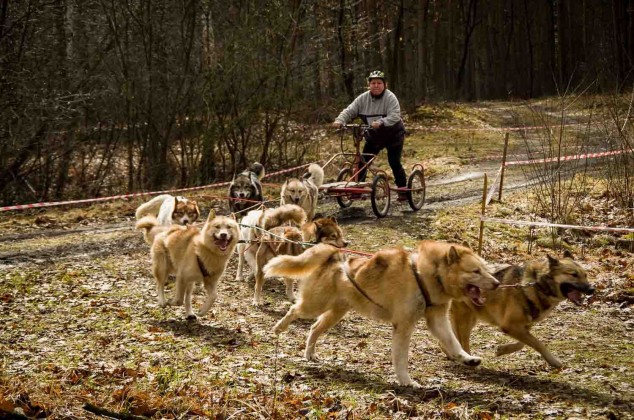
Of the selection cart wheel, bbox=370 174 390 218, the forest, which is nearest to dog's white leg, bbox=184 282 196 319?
cart wheel, bbox=370 174 390 218

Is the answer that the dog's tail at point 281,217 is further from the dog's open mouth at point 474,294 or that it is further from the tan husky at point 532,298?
the dog's open mouth at point 474,294

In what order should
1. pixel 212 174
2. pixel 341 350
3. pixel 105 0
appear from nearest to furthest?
pixel 341 350 < pixel 105 0 < pixel 212 174

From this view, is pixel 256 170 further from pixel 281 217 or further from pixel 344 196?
pixel 281 217

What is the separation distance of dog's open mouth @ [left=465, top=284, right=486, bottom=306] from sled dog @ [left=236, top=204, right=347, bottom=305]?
8.35 feet

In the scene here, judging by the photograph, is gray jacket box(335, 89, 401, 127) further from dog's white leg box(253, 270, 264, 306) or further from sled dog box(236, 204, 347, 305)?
dog's white leg box(253, 270, 264, 306)

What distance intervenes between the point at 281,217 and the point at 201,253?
2.01 meters

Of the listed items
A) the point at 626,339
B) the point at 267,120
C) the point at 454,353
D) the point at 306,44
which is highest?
the point at 306,44

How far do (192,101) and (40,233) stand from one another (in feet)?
19.3

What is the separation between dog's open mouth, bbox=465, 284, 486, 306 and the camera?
230 inches

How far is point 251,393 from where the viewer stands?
5.82 m

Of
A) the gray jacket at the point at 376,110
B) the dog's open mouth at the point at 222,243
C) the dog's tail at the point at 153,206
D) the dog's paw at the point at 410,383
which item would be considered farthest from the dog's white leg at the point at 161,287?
the gray jacket at the point at 376,110

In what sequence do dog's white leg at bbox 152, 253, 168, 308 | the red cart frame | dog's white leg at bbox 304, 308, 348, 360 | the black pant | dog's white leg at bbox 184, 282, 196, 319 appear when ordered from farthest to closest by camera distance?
1. the black pant
2. the red cart frame
3. dog's white leg at bbox 152, 253, 168, 308
4. dog's white leg at bbox 184, 282, 196, 319
5. dog's white leg at bbox 304, 308, 348, 360

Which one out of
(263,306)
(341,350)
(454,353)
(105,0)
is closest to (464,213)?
(263,306)

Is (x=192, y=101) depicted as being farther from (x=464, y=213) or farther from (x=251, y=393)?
(x=251, y=393)
